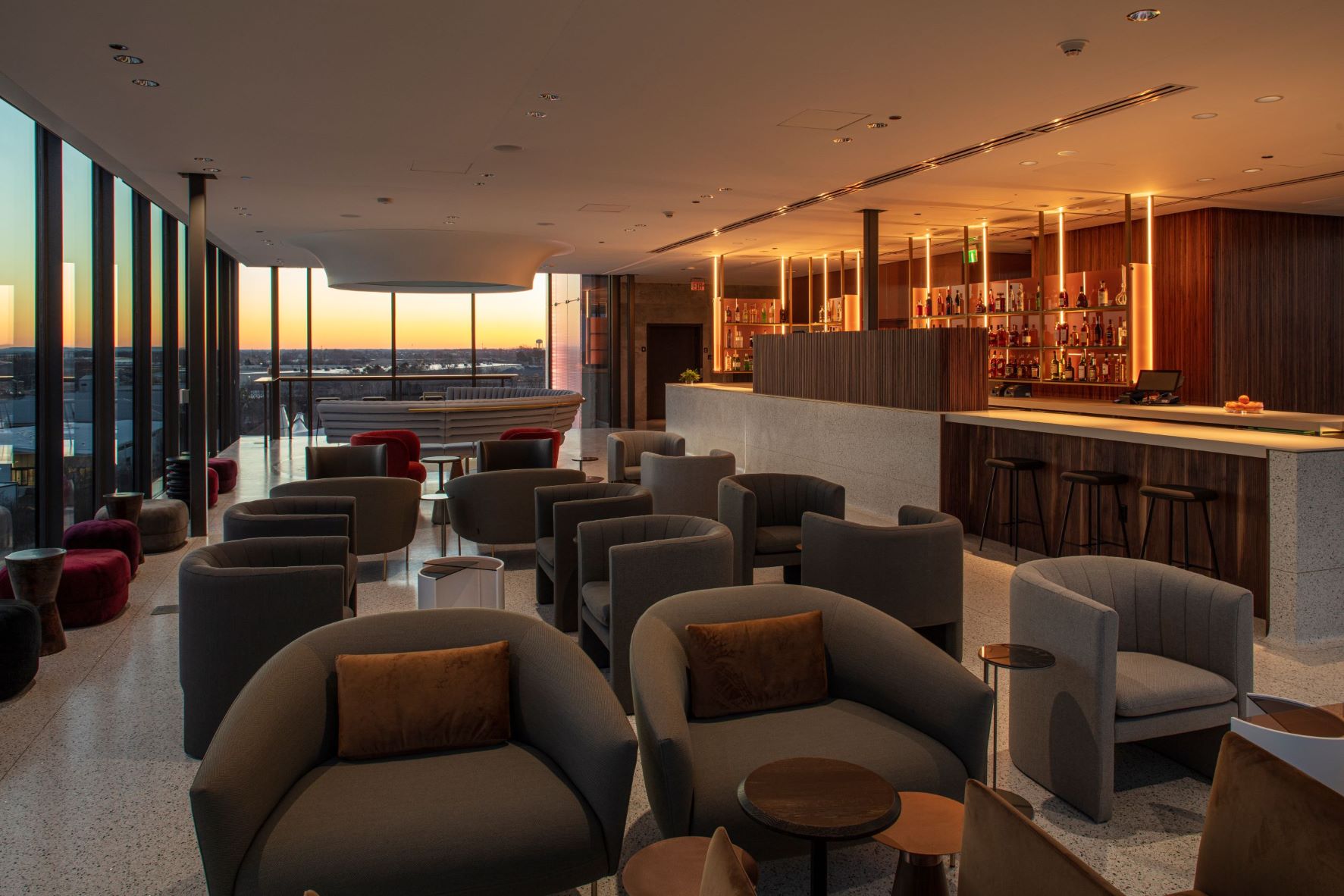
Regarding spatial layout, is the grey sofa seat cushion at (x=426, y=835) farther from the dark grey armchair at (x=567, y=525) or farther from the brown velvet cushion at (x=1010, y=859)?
the dark grey armchair at (x=567, y=525)

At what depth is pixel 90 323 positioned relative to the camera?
25.8ft

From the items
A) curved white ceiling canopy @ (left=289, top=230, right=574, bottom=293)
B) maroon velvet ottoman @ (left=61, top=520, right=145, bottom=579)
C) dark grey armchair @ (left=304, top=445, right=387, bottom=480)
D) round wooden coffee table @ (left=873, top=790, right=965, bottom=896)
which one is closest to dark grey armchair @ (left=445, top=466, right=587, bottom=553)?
dark grey armchair @ (left=304, top=445, right=387, bottom=480)

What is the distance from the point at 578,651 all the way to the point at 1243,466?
15.0ft

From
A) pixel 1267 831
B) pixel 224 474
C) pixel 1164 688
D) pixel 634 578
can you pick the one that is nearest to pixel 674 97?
pixel 634 578

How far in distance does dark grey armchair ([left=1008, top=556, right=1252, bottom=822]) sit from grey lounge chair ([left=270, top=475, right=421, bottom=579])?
4.43 meters

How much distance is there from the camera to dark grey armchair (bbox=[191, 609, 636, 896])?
→ 2.41 meters

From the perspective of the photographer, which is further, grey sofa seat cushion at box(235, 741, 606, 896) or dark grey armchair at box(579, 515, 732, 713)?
dark grey armchair at box(579, 515, 732, 713)

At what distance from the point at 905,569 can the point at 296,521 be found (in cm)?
315

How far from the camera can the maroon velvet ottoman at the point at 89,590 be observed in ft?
18.6

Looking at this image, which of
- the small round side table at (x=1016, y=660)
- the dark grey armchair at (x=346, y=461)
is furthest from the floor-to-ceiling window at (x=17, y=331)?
the small round side table at (x=1016, y=660)

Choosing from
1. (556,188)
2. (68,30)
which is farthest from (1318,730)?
(556,188)

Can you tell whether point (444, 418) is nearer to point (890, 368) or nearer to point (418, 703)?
point (890, 368)

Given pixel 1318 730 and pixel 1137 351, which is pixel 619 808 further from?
pixel 1137 351

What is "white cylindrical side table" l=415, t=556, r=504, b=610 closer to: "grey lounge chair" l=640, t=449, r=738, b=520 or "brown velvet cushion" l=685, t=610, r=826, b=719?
"brown velvet cushion" l=685, t=610, r=826, b=719
